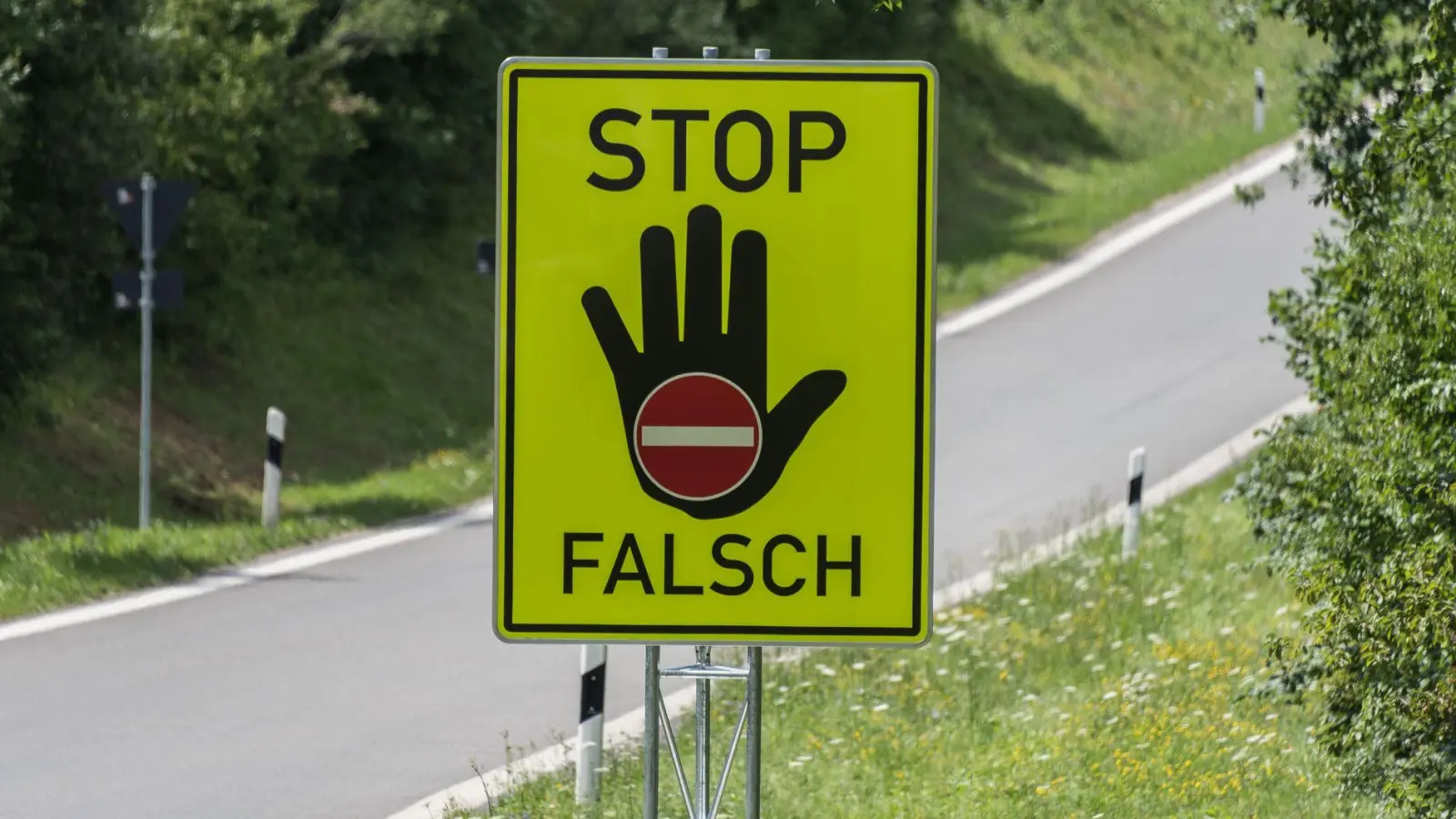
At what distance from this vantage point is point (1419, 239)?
7.00 metres

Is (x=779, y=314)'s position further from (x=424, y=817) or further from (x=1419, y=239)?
(x=424, y=817)

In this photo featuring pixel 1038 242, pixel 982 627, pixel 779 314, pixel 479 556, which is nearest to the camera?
pixel 779 314

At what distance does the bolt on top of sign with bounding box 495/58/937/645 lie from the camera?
409 cm

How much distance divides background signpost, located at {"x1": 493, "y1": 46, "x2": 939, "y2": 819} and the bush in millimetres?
2975

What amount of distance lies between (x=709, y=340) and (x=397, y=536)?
12.8 m

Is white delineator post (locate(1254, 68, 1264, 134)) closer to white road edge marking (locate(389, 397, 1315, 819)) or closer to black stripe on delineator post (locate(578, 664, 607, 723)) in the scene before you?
white road edge marking (locate(389, 397, 1315, 819))

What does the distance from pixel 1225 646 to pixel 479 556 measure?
6238 millimetres

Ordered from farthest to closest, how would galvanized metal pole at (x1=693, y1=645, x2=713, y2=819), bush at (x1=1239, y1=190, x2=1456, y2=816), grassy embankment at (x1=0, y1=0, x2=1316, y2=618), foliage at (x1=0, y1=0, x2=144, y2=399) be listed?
grassy embankment at (x1=0, y1=0, x2=1316, y2=618) < foliage at (x1=0, y1=0, x2=144, y2=399) < bush at (x1=1239, y1=190, x2=1456, y2=816) < galvanized metal pole at (x1=693, y1=645, x2=713, y2=819)

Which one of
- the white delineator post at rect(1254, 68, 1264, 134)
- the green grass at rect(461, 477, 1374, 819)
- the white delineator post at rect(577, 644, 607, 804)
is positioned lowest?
the white delineator post at rect(1254, 68, 1264, 134)

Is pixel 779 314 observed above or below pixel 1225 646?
above

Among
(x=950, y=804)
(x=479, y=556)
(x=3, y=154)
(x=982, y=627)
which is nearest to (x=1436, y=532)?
(x=950, y=804)

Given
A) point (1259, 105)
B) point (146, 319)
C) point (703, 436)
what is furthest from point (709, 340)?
point (1259, 105)

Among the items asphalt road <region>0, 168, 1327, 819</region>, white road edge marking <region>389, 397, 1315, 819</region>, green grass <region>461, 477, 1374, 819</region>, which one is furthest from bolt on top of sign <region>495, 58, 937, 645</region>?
asphalt road <region>0, 168, 1327, 819</region>

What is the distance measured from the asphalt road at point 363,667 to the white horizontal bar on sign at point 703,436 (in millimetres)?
5182
